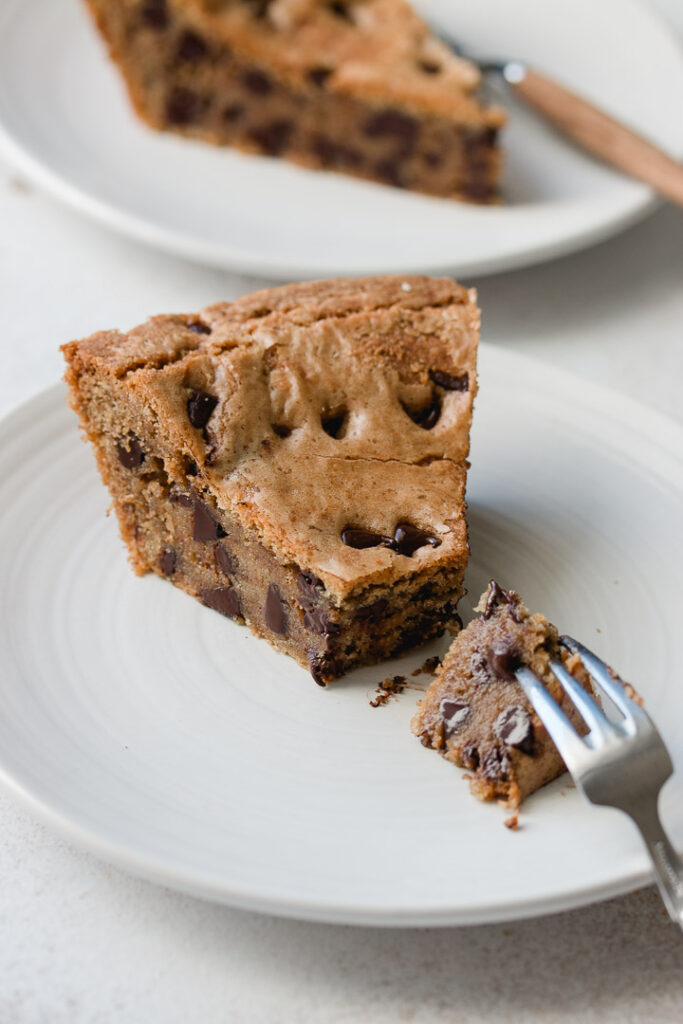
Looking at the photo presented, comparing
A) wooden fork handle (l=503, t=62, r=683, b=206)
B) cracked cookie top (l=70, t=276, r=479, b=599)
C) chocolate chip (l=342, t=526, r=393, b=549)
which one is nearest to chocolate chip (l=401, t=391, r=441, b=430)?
cracked cookie top (l=70, t=276, r=479, b=599)

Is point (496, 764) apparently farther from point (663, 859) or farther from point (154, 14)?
point (154, 14)

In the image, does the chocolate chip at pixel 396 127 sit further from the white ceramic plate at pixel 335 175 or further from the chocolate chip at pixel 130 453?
the chocolate chip at pixel 130 453

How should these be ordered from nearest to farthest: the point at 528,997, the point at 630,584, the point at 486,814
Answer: the point at 528,997, the point at 486,814, the point at 630,584

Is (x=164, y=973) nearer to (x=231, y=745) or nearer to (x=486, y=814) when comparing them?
(x=231, y=745)

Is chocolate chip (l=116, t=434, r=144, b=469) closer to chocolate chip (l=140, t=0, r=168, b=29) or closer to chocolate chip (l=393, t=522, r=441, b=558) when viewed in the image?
chocolate chip (l=393, t=522, r=441, b=558)

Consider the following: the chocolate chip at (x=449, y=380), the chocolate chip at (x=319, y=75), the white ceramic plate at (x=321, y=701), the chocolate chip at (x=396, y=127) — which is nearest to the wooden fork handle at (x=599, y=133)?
the chocolate chip at (x=396, y=127)

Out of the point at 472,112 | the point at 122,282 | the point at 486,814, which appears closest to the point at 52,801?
the point at 486,814
